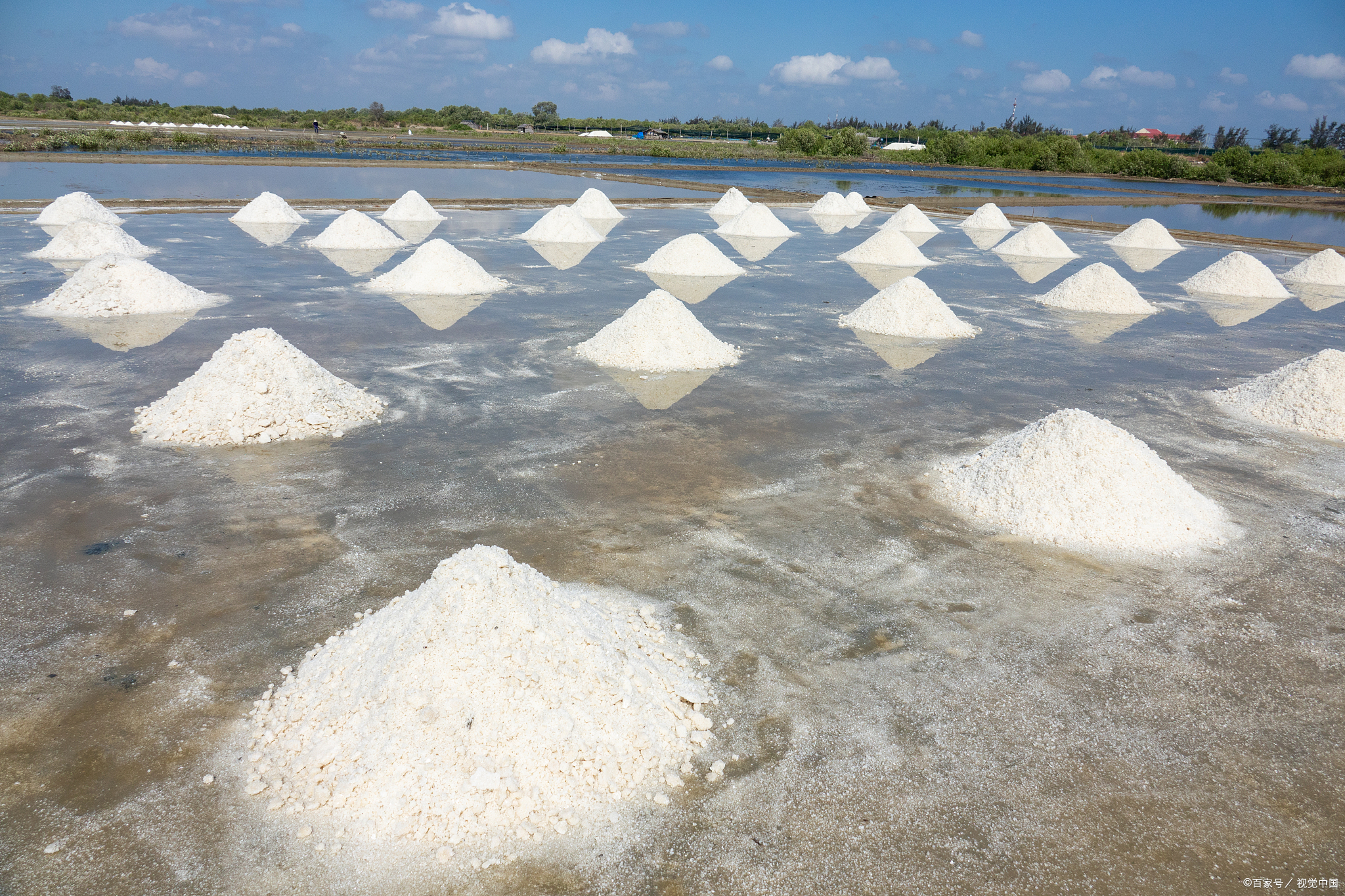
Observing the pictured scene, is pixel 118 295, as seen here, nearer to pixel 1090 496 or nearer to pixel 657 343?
pixel 657 343

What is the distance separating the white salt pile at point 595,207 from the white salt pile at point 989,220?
10.7m

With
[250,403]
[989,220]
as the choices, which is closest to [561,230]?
[250,403]

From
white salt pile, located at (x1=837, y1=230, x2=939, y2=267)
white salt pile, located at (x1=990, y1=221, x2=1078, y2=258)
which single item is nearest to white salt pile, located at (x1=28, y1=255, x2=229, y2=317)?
white salt pile, located at (x1=837, y1=230, x2=939, y2=267)

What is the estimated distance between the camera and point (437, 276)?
38.5ft

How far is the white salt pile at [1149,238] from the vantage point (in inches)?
789

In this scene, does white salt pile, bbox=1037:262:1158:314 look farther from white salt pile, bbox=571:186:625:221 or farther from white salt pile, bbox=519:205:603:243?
white salt pile, bbox=571:186:625:221

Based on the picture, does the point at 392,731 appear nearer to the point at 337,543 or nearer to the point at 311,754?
the point at 311,754

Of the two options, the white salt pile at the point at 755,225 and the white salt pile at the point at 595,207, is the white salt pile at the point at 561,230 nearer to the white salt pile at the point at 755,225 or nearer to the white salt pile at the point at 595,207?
the white salt pile at the point at 595,207

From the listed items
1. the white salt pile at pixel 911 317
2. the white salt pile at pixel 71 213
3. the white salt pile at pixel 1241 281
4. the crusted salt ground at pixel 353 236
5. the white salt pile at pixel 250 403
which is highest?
the white salt pile at pixel 71 213

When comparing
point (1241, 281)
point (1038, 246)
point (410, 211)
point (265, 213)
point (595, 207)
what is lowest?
point (1241, 281)

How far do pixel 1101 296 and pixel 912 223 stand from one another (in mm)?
9546

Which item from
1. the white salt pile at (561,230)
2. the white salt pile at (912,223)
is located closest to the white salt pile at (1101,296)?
the white salt pile at (912,223)

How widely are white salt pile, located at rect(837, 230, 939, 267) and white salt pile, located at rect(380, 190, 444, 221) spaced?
10425 mm

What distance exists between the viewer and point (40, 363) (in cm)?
777
